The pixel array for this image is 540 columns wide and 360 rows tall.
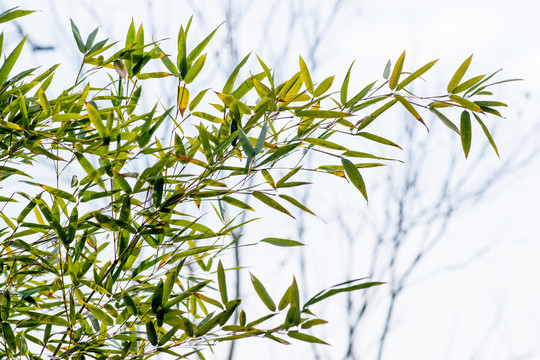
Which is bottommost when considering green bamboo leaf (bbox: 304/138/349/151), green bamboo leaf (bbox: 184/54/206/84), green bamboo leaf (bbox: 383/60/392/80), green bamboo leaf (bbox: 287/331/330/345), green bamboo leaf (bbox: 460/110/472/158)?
green bamboo leaf (bbox: 287/331/330/345)

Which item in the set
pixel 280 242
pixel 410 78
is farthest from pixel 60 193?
pixel 410 78

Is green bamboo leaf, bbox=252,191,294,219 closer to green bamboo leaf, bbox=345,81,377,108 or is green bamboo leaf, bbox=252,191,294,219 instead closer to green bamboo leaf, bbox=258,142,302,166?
green bamboo leaf, bbox=258,142,302,166

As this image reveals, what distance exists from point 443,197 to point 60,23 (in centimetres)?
338

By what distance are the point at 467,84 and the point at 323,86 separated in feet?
0.78

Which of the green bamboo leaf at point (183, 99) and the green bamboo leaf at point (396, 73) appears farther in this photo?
the green bamboo leaf at point (183, 99)

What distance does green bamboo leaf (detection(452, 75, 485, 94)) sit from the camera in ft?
2.96

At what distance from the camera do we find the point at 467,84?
0.91 meters

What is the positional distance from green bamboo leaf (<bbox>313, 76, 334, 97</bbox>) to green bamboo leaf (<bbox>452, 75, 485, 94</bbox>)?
0.21m

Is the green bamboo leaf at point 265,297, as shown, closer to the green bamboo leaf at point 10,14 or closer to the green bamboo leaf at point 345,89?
the green bamboo leaf at point 345,89

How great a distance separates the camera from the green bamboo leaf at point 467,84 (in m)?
0.90

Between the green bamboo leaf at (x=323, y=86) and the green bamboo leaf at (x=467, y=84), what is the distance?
0.67 feet

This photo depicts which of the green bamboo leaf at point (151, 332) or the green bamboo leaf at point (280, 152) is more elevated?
the green bamboo leaf at point (280, 152)

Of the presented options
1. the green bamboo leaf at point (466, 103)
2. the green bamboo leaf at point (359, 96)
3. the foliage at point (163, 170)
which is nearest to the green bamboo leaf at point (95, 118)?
the foliage at point (163, 170)

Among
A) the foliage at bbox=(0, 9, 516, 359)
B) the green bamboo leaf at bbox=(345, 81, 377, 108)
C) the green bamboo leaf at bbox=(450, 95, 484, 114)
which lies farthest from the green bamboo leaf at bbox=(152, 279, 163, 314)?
the green bamboo leaf at bbox=(450, 95, 484, 114)
